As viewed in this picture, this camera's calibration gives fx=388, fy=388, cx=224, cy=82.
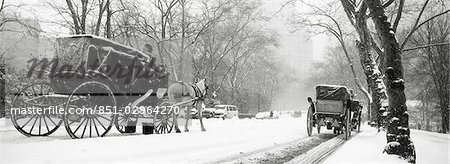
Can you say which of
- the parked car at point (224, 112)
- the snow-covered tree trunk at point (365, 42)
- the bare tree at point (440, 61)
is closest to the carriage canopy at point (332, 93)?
the snow-covered tree trunk at point (365, 42)

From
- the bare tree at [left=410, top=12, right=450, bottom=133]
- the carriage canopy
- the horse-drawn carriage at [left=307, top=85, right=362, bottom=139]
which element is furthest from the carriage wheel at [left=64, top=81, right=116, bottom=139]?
the bare tree at [left=410, top=12, right=450, bottom=133]

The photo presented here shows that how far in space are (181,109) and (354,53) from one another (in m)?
44.2

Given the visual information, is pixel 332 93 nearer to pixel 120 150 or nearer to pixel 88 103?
pixel 88 103

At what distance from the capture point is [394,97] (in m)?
9.76

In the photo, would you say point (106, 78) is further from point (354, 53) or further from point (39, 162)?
point (354, 53)

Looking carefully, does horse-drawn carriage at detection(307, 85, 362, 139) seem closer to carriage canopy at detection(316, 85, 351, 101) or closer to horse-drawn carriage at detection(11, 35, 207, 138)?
carriage canopy at detection(316, 85, 351, 101)

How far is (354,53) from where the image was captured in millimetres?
53344

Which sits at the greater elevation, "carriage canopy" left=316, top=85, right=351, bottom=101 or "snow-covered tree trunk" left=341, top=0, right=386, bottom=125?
"snow-covered tree trunk" left=341, top=0, right=386, bottom=125

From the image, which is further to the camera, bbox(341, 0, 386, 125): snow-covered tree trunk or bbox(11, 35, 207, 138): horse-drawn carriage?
bbox(341, 0, 386, 125): snow-covered tree trunk

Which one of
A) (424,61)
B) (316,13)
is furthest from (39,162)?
(424,61)

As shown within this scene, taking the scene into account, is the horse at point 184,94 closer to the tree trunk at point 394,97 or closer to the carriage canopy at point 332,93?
the carriage canopy at point 332,93

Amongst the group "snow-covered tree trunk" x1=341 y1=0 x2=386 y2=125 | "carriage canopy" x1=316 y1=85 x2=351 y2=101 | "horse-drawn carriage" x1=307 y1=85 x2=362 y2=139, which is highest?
"snow-covered tree trunk" x1=341 y1=0 x2=386 y2=125

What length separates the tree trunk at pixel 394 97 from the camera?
936cm

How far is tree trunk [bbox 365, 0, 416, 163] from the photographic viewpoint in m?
9.36
